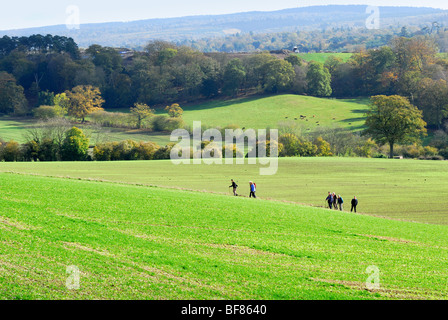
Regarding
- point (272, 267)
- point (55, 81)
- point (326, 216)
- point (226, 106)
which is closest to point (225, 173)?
point (326, 216)

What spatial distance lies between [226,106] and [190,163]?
85.6 m

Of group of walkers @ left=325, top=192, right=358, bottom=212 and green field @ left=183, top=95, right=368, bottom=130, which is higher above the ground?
green field @ left=183, top=95, right=368, bottom=130

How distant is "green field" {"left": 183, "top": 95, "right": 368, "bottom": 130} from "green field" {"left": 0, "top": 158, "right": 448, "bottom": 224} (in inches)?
2186

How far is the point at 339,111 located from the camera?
135 meters

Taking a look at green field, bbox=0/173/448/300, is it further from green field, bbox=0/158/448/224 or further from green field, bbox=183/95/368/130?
green field, bbox=183/95/368/130

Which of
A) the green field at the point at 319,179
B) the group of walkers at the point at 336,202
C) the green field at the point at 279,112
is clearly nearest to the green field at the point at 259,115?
the green field at the point at 279,112

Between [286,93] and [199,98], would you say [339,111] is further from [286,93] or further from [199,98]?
[199,98]

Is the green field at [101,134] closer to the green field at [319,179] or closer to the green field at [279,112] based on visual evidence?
the green field at [279,112]

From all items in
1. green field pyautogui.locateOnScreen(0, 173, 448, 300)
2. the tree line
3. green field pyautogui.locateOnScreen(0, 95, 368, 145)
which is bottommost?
green field pyautogui.locateOnScreen(0, 173, 448, 300)

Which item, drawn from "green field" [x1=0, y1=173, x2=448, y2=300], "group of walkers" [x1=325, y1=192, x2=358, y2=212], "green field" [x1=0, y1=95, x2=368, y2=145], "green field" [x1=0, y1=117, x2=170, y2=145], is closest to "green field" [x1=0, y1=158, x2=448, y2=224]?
"group of walkers" [x1=325, y1=192, x2=358, y2=212]

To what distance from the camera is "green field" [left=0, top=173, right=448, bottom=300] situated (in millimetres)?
17062

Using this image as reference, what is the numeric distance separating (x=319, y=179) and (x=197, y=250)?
35.9 metres

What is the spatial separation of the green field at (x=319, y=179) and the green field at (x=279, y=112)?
55536 millimetres
